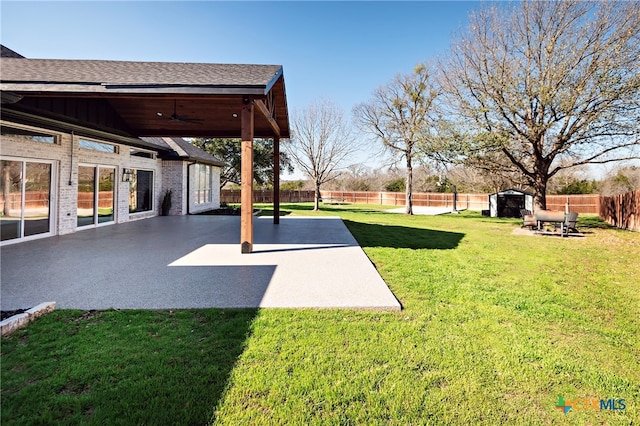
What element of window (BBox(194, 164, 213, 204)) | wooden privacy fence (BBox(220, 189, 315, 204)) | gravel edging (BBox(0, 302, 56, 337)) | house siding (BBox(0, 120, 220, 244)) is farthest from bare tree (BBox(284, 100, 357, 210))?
gravel edging (BBox(0, 302, 56, 337))

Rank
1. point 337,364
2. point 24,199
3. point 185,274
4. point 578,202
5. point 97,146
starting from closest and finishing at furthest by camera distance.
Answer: point 337,364
point 185,274
point 24,199
point 97,146
point 578,202

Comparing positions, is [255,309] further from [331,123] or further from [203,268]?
[331,123]

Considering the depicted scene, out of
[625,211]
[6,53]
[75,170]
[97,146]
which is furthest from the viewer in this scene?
[625,211]

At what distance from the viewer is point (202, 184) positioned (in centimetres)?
1742

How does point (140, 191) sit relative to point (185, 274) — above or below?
above

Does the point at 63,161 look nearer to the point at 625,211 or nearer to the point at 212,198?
the point at 212,198

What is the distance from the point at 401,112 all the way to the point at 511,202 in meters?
9.06

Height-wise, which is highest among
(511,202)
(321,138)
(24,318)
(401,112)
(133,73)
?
(401,112)

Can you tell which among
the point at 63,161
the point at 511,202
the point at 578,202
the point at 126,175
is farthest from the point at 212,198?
the point at 578,202

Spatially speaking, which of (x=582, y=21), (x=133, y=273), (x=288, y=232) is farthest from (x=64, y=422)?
(x=582, y=21)

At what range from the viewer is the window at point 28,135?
6758mm

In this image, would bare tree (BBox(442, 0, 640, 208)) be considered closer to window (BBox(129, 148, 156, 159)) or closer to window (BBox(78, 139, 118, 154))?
window (BBox(129, 148, 156, 159))

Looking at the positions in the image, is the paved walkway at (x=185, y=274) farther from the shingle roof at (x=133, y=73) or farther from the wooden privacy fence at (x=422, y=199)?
the wooden privacy fence at (x=422, y=199)

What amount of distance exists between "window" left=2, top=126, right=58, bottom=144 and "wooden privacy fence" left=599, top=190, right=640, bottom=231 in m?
19.0
